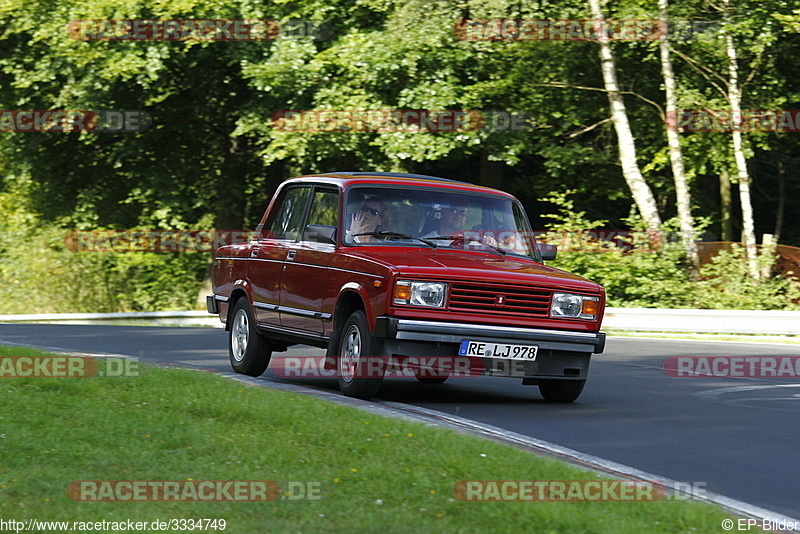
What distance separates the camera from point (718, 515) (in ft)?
20.6

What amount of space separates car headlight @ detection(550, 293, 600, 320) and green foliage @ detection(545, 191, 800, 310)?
13.7 metres

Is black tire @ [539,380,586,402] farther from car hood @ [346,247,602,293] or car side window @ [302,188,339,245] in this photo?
car side window @ [302,188,339,245]

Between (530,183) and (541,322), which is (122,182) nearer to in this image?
(530,183)

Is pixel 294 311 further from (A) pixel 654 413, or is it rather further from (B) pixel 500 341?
(A) pixel 654 413

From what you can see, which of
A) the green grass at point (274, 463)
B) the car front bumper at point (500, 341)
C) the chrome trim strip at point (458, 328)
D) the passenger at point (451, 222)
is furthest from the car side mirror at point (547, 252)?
the green grass at point (274, 463)

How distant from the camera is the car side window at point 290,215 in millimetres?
12492

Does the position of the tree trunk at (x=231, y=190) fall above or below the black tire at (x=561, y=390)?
above

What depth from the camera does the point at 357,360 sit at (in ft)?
35.0

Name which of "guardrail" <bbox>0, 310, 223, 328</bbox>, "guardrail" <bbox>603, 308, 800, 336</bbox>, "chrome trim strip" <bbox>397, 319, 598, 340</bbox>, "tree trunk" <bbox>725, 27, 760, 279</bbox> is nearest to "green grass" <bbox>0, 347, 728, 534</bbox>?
"chrome trim strip" <bbox>397, 319, 598, 340</bbox>

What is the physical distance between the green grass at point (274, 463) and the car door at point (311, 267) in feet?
4.97

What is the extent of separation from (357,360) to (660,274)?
604 inches

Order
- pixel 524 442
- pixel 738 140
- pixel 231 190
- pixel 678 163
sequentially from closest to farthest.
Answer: pixel 524 442
pixel 678 163
pixel 738 140
pixel 231 190

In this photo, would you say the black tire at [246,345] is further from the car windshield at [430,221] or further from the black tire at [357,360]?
the car windshield at [430,221]

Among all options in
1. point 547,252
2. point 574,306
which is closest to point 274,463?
point 574,306
